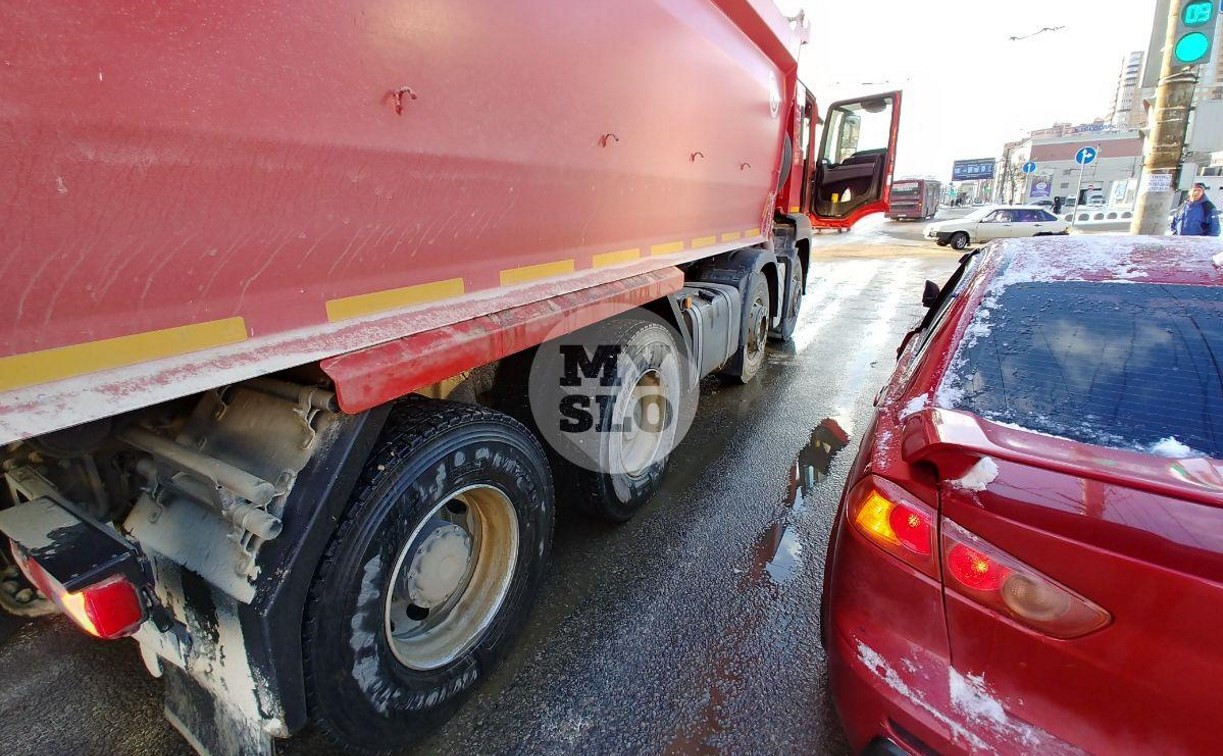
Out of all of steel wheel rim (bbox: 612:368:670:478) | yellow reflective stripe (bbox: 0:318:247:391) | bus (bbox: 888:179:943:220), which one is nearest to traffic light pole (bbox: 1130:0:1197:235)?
steel wheel rim (bbox: 612:368:670:478)

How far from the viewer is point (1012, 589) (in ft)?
4.18

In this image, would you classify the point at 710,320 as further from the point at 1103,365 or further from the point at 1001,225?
the point at 1001,225

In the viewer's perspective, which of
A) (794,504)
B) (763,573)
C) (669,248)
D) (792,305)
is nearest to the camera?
(763,573)

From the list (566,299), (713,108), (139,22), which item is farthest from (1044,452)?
(713,108)

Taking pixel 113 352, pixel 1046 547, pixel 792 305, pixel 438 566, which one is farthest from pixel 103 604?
pixel 792 305

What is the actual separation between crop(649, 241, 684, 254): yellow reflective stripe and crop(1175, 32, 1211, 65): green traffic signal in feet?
22.2

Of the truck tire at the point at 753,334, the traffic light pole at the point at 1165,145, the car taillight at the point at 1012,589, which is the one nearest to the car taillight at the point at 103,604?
the car taillight at the point at 1012,589

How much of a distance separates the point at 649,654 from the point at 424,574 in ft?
3.35

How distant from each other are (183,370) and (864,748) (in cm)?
189

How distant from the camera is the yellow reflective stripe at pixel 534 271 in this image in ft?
7.27

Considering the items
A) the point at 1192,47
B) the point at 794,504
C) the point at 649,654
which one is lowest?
the point at 649,654

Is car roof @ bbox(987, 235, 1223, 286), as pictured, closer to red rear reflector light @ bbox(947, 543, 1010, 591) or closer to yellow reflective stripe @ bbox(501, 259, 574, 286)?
red rear reflector light @ bbox(947, 543, 1010, 591)

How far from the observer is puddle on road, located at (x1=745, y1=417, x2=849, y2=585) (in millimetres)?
2932

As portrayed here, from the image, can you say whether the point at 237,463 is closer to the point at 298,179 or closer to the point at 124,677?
the point at 298,179
